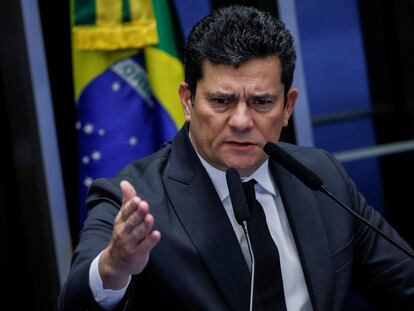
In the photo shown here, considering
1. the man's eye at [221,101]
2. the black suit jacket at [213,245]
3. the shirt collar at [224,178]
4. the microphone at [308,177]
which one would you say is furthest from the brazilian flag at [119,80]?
the microphone at [308,177]

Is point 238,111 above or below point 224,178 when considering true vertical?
above

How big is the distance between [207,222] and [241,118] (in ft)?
0.75

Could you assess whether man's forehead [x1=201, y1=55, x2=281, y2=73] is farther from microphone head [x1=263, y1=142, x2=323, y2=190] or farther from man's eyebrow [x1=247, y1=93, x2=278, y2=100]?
microphone head [x1=263, y1=142, x2=323, y2=190]

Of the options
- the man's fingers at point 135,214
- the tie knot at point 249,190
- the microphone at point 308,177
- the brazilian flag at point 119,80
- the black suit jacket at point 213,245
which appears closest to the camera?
the man's fingers at point 135,214

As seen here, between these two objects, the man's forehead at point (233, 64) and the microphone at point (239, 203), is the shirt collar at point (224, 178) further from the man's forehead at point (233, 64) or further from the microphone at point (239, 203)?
the microphone at point (239, 203)

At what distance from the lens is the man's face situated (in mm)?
1507

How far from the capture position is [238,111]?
1.50m

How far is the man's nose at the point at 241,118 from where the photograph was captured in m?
1.49

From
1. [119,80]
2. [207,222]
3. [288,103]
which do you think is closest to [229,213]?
[207,222]

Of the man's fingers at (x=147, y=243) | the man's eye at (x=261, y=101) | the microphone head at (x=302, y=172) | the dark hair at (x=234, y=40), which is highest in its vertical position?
the dark hair at (x=234, y=40)

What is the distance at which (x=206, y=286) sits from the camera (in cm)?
146

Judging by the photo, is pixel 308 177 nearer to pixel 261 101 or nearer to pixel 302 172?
pixel 302 172

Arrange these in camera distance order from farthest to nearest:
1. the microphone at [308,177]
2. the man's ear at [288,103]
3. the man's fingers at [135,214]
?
the man's ear at [288,103], the microphone at [308,177], the man's fingers at [135,214]

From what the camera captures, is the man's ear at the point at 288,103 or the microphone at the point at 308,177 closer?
the microphone at the point at 308,177
